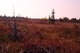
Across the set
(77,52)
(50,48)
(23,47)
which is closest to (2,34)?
(23,47)

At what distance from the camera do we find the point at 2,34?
16.2 m

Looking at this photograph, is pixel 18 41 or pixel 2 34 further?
pixel 2 34

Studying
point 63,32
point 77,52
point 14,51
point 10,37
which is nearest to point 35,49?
point 14,51

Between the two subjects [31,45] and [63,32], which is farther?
[63,32]

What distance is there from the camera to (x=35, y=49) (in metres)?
12.4

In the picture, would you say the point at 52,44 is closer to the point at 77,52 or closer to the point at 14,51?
the point at 77,52

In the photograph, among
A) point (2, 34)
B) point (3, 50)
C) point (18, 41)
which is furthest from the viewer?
point (2, 34)

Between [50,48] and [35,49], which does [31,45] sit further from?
[50,48]

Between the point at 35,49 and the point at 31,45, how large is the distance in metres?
0.62

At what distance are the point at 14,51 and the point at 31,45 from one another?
4.59 ft

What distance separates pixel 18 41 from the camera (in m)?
15.1

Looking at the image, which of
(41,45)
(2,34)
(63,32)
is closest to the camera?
(41,45)

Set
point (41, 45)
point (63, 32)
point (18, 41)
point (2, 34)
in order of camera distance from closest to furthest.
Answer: point (41, 45), point (18, 41), point (2, 34), point (63, 32)

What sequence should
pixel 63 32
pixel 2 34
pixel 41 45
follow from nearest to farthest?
pixel 41 45, pixel 2 34, pixel 63 32
